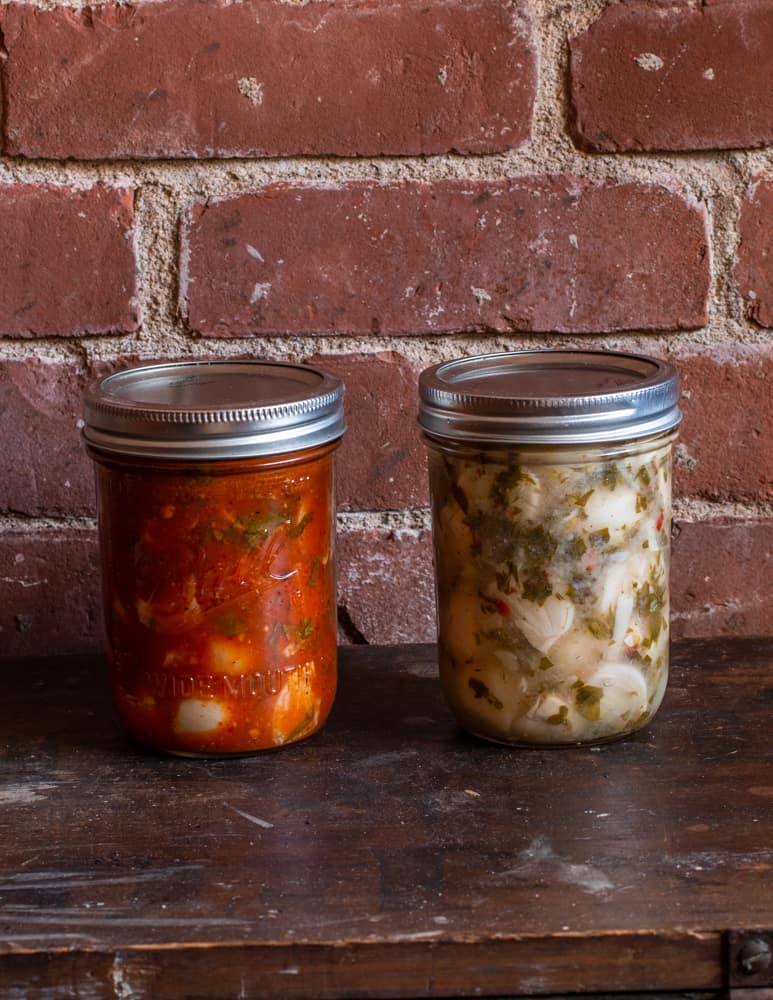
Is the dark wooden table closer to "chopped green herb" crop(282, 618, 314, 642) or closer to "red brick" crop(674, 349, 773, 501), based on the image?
"chopped green herb" crop(282, 618, 314, 642)

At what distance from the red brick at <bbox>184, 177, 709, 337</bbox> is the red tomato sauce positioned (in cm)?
20

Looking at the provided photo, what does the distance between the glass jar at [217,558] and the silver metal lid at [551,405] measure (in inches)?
2.9

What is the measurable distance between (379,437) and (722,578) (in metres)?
0.30

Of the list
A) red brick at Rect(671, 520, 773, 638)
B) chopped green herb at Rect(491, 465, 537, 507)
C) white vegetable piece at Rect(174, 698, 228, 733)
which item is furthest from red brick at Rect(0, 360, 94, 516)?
red brick at Rect(671, 520, 773, 638)

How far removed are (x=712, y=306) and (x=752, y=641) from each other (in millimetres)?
256

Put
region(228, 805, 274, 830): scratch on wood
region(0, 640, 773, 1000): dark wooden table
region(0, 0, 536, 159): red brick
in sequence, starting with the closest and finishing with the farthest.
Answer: region(0, 640, 773, 1000): dark wooden table < region(228, 805, 274, 830): scratch on wood < region(0, 0, 536, 159): red brick

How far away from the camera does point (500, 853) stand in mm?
669

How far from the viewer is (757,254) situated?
3.11ft

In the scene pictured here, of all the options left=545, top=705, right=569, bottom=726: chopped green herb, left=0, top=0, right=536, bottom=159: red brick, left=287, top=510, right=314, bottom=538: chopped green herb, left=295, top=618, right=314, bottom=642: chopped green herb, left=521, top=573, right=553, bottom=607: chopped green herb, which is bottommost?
left=545, top=705, right=569, bottom=726: chopped green herb

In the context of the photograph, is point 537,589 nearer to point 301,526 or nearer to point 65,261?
point 301,526

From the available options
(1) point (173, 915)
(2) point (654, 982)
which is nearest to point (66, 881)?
(1) point (173, 915)

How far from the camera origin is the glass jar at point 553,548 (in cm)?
73

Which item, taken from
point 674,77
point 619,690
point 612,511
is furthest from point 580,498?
point 674,77

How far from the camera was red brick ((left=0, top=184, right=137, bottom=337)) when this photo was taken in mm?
920
